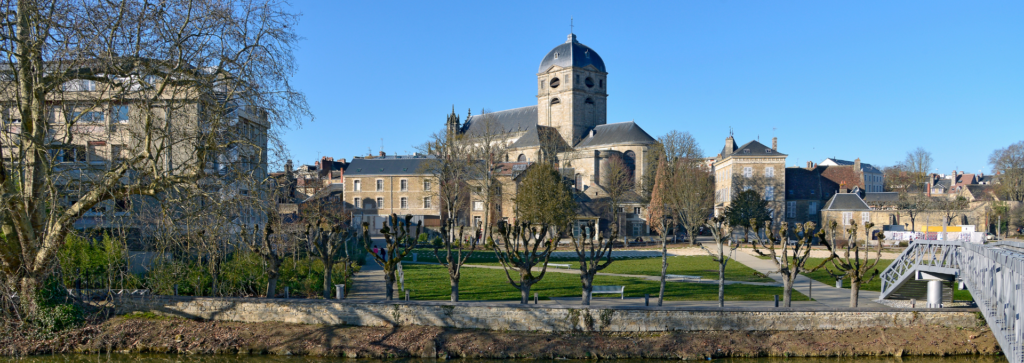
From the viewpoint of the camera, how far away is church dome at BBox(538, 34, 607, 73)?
68.2 metres

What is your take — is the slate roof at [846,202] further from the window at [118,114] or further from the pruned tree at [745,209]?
the window at [118,114]

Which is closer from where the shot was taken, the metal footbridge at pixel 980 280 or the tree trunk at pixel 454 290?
the metal footbridge at pixel 980 280

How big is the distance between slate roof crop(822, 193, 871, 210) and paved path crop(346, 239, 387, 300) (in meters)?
30.9

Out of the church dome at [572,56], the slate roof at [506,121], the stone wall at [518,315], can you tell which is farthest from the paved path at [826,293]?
the slate roof at [506,121]

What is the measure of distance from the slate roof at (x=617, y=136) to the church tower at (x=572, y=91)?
2377 millimetres

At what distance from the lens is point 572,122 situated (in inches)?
2645

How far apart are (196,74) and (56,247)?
441 centimetres

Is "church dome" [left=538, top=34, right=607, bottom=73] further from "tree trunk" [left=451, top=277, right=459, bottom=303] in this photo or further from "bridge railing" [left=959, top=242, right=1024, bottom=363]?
"bridge railing" [left=959, top=242, right=1024, bottom=363]

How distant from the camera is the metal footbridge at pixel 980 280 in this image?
811cm

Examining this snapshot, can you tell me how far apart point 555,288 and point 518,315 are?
14.3ft

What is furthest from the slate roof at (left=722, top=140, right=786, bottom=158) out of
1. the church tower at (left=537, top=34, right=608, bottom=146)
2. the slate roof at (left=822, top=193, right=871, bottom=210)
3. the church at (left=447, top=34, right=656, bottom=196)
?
the church tower at (left=537, top=34, right=608, bottom=146)

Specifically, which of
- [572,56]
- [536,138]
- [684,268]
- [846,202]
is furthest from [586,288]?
[572,56]

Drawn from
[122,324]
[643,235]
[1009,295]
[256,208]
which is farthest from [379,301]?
[643,235]

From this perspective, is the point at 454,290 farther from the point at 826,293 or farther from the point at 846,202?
the point at 846,202
